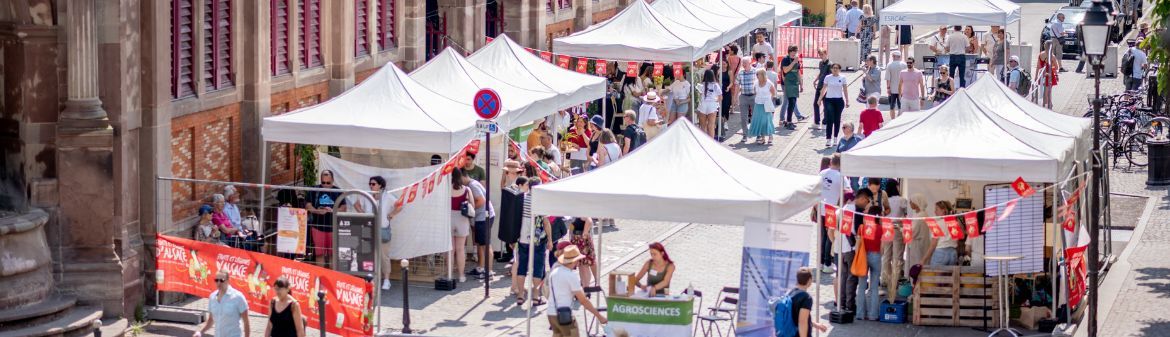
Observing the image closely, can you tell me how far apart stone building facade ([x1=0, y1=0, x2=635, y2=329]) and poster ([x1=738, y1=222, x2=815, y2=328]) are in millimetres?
6419

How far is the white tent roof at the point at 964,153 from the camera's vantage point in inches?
779

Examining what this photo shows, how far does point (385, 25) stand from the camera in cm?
2977

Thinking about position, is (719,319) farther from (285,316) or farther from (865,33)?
(865,33)

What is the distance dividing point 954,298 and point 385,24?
39.4 ft

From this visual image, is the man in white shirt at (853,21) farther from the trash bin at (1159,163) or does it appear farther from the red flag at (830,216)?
the red flag at (830,216)

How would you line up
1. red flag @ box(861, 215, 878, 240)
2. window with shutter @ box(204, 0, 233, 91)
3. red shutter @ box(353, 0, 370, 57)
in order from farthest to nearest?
red shutter @ box(353, 0, 370, 57), window with shutter @ box(204, 0, 233, 91), red flag @ box(861, 215, 878, 240)

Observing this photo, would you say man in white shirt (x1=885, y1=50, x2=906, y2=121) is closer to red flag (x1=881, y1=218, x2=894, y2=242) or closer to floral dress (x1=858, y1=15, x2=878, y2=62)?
floral dress (x1=858, y1=15, x2=878, y2=62)

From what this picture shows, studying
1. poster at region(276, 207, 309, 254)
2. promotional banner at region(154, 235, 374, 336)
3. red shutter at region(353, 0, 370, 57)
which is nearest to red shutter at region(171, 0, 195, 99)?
promotional banner at region(154, 235, 374, 336)

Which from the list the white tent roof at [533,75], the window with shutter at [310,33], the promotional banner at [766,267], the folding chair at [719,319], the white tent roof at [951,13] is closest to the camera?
the promotional banner at [766,267]

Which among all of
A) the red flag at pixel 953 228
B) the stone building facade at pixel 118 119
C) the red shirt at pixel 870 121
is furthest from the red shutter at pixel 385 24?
the red flag at pixel 953 228

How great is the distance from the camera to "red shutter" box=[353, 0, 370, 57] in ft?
92.2

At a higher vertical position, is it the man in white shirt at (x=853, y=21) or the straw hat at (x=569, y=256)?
the man in white shirt at (x=853, y=21)

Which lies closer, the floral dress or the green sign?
the green sign

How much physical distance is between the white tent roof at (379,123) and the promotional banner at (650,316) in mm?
4683
